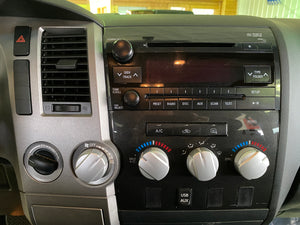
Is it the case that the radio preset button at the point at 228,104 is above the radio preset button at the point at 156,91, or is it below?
below

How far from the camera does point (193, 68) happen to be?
0.48m

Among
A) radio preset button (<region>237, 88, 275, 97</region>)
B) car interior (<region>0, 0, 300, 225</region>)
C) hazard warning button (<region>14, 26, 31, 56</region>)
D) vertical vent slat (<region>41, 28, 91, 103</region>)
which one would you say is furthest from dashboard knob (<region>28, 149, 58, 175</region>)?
radio preset button (<region>237, 88, 275, 97</region>)

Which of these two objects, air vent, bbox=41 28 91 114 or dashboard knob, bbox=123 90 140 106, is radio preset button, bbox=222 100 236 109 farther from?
air vent, bbox=41 28 91 114

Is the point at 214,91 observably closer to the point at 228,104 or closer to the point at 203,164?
the point at 228,104

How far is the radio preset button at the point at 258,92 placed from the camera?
1.57 ft

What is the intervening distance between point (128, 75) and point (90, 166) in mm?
210

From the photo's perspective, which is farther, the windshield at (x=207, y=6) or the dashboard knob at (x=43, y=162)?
the windshield at (x=207, y=6)

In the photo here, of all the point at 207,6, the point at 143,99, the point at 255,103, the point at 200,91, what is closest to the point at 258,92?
the point at 255,103

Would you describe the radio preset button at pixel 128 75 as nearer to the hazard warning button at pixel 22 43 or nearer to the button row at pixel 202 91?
the button row at pixel 202 91

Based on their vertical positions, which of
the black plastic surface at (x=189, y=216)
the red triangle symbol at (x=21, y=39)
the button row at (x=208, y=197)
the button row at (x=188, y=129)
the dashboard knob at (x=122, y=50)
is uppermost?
the red triangle symbol at (x=21, y=39)

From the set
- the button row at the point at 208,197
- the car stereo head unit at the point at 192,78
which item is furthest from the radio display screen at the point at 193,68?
the button row at the point at 208,197

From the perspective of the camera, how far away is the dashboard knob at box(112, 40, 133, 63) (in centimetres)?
46

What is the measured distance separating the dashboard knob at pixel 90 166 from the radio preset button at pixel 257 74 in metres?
0.36

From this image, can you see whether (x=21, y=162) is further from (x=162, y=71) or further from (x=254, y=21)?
(x=254, y=21)
